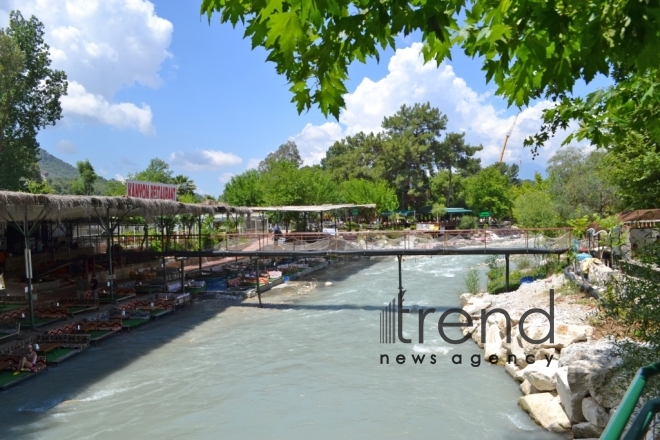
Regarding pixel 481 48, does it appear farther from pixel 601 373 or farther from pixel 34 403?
pixel 34 403

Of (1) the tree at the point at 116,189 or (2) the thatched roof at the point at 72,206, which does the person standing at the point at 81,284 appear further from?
(1) the tree at the point at 116,189

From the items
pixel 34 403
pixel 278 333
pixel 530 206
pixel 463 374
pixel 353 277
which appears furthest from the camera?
pixel 530 206

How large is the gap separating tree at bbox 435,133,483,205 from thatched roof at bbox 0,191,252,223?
3885cm

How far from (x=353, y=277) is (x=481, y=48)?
95.6 feet

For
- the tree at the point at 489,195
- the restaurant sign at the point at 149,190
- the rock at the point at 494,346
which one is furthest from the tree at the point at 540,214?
the restaurant sign at the point at 149,190

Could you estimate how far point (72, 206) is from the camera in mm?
17797

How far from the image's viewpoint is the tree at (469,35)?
249cm

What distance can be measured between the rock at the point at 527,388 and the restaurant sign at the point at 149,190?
53.3 ft

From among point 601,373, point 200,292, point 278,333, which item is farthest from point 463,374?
point 200,292

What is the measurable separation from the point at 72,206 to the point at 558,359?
15777mm

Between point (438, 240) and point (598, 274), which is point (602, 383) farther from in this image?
point (438, 240)

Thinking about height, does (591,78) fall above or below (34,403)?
above

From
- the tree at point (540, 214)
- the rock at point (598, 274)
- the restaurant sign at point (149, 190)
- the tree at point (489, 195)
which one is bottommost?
the rock at point (598, 274)

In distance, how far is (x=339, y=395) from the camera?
11.9 meters
